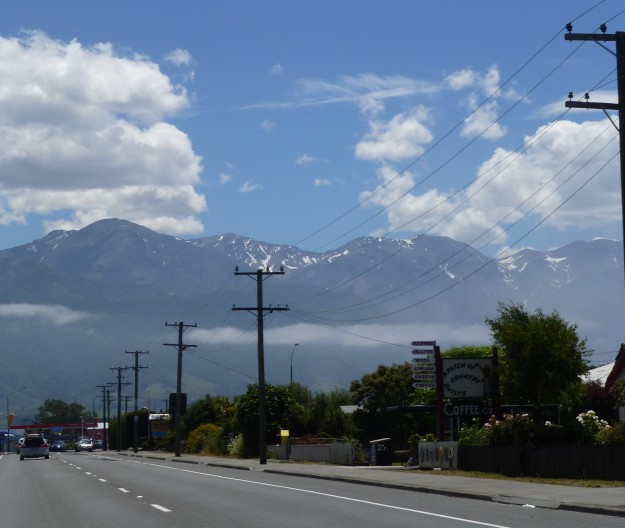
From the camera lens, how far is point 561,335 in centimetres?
3834

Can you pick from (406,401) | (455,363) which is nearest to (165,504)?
(455,363)

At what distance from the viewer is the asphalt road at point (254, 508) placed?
69.4 ft

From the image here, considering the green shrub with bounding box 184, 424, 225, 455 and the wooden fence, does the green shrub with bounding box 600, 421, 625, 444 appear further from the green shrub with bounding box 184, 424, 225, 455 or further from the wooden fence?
the green shrub with bounding box 184, 424, 225, 455

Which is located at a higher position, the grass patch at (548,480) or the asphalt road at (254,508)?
the grass patch at (548,480)

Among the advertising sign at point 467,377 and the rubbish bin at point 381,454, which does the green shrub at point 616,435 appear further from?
the rubbish bin at point 381,454

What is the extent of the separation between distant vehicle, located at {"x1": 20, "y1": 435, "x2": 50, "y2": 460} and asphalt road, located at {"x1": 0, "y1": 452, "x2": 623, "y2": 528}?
135ft

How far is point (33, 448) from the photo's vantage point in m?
76.6

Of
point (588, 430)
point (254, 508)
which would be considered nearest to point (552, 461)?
point (588, 430)

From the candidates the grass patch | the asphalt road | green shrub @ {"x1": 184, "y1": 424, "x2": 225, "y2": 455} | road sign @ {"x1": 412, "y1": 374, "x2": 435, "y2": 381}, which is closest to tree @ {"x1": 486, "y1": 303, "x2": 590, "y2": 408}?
the grass patch

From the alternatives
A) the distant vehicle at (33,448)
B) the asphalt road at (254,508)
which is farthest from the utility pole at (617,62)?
the distant vehicle at (33,448)

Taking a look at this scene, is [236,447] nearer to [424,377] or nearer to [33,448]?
[424,377]

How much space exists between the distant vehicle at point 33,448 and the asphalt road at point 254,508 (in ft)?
135

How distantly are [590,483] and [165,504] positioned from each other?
10.8 metres

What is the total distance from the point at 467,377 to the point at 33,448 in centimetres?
4380
